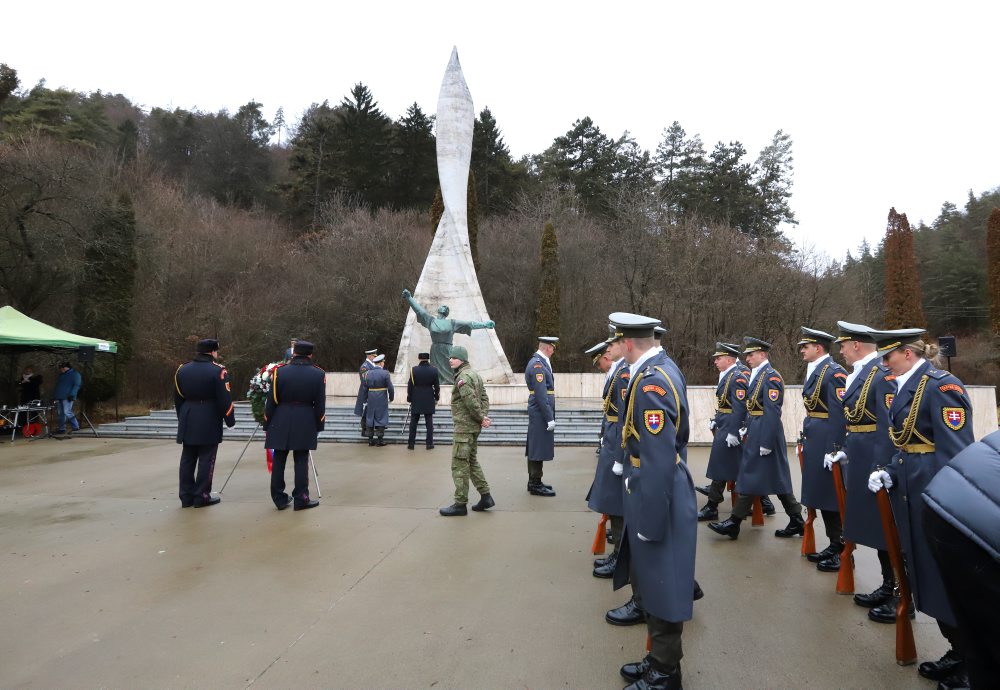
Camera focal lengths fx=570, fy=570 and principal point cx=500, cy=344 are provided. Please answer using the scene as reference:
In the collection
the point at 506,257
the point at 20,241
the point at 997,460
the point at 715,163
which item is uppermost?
the point at 715,163

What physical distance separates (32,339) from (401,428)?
286 inches

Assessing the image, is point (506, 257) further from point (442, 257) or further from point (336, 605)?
point (336, 605)

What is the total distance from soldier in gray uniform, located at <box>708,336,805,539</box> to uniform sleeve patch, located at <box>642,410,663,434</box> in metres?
2.80

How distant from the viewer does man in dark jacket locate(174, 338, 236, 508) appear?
619 cm

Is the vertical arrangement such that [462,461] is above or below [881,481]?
below

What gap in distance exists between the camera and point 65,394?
1238 centimetres

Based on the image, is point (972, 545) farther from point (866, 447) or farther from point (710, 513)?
point (710, 513)

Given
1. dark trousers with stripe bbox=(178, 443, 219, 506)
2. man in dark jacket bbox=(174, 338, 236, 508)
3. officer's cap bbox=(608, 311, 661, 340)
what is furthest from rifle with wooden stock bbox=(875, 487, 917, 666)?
dark trousers with stripe bbox=(178, 443, 219, 506)

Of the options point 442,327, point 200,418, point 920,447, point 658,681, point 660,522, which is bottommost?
point 658,681

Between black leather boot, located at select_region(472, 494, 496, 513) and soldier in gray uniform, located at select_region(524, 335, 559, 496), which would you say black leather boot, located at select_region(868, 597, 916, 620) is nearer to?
black leather boot, located at select_region(472, 494, 496, 513)

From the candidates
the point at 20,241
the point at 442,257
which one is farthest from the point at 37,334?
the point at 442,257

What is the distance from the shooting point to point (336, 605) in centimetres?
368

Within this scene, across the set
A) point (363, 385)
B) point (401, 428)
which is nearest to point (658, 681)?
point (363, 385)

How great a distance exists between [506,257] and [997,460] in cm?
2618
